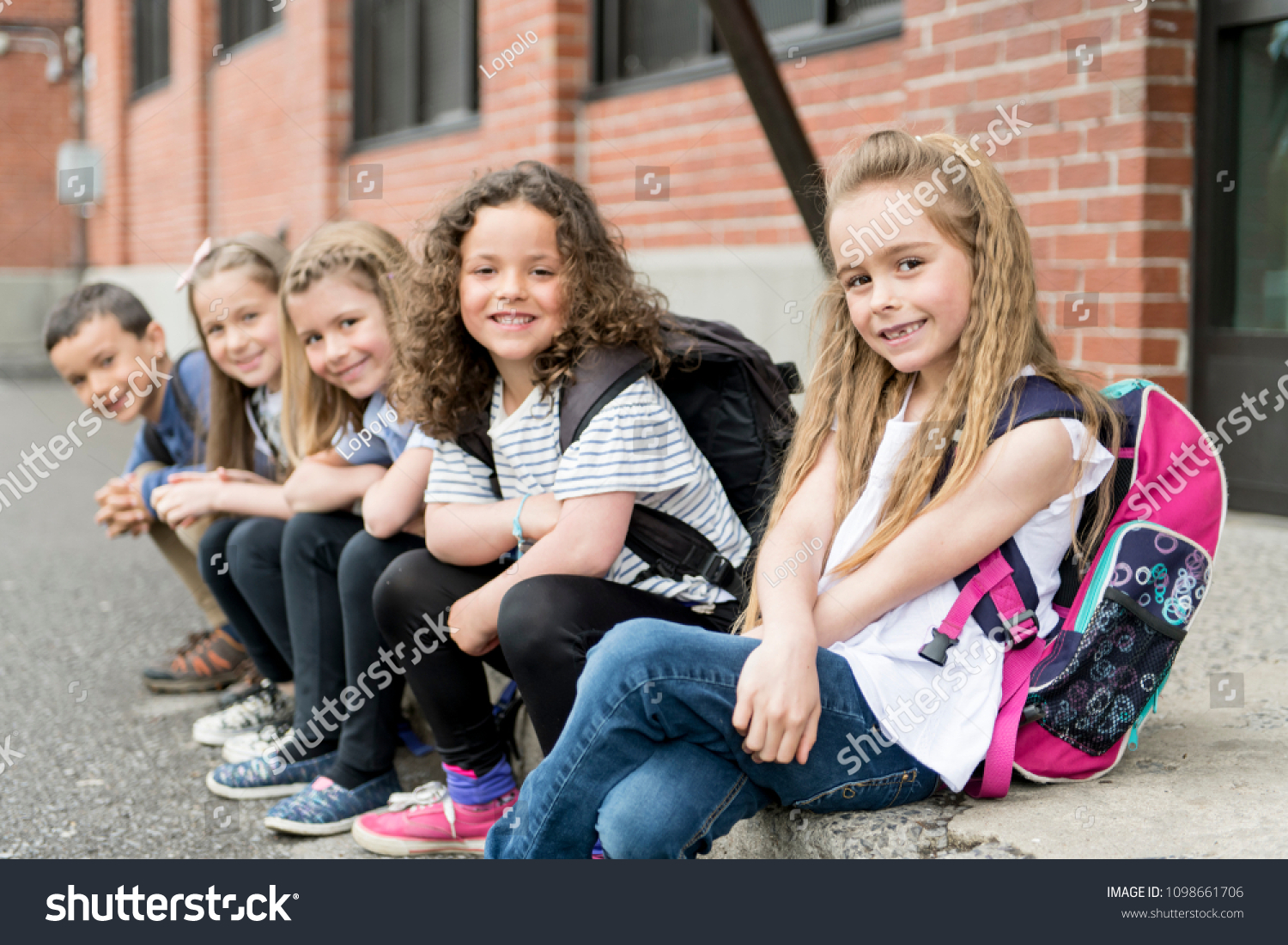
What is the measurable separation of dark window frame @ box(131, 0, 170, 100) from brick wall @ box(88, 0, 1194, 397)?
2.33m

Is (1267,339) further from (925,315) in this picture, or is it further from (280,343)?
(280,343)

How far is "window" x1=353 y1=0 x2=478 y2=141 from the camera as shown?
7227 millimetres

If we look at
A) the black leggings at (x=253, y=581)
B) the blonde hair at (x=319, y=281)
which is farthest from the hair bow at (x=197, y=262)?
the black leggings at (x=253, y=581)

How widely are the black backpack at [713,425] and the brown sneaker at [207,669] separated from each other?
1607mm

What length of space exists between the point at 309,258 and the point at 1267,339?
2.42m

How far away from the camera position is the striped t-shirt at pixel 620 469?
7.30 feet

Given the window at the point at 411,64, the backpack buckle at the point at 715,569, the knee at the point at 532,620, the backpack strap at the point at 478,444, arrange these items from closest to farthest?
the knee at the point at 532,620 < the backpack buckle at the point at 715,569 < the backpack strap at the point at 478,444 < the window at the point at 411,64

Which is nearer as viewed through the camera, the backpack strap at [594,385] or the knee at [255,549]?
the backpack strap at [594,385]

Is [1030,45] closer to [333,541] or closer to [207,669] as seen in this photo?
[333,541]

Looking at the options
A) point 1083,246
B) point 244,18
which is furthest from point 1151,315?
point 244,18

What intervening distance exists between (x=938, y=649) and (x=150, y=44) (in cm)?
1343

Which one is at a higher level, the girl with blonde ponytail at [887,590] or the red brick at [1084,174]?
the red brick at [1084,174]

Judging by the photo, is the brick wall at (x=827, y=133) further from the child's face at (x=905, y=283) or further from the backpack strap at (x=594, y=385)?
the backpack strap at (x=594, y=385)

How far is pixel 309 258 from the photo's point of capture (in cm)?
287
